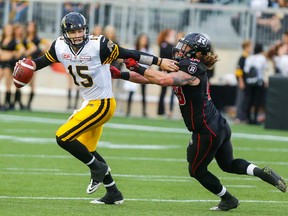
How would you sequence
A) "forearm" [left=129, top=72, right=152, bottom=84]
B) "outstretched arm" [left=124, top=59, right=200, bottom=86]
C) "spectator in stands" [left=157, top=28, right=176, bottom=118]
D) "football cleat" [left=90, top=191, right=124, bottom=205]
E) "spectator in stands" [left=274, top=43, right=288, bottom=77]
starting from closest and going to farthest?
"outstretched arm" [left=124, top=59, right=200, bottom=86]
"football cleat" [left=90, top=191, right=124, bottom=205]
"forearm" [left=129, top=72, right=152, bottom=84]
"spectator in stands" [left=274, top=43, right=288, bottom=77]
"spectator in stands" [left=157, top=28, right=176, bottom=118]

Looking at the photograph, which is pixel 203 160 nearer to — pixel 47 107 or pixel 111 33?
pixel 111 33

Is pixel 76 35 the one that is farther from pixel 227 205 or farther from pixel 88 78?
pixel 227 205

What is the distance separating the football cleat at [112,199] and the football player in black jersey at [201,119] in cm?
73

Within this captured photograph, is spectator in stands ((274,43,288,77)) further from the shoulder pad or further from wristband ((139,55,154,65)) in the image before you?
the shoulder pad

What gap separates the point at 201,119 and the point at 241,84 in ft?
37.5

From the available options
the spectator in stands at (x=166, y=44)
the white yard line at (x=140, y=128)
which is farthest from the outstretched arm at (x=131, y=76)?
the spectator in stands at (x=166, y=44)

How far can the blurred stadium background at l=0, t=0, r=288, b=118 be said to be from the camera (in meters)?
22.1

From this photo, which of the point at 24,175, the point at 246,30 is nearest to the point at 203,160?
the point at 24,175

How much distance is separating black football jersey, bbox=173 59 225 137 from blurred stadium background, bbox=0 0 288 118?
43.3 ft

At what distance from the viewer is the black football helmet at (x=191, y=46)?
331 inches

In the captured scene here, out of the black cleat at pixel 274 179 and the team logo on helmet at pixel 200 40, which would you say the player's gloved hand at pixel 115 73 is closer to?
the team logo on helmet at pixel 200 40

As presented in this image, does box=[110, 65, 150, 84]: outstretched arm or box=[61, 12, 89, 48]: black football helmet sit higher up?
box=[61, 12, 89, 48]: black football helmet

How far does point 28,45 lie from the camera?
65.9ft

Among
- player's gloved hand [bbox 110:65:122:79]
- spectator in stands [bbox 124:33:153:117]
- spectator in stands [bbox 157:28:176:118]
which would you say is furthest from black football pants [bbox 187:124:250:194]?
spectator in stands [bbox 124:33:153:117]
